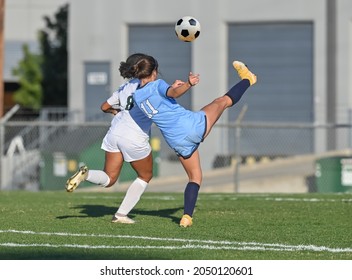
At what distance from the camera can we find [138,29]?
3966cm

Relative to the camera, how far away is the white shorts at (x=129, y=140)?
A: 41.1 feet

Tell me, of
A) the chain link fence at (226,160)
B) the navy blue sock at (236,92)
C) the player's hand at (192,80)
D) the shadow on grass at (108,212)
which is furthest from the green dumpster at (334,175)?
the player's hand at (192,80)

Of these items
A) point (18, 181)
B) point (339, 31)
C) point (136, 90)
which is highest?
point (339, 31)

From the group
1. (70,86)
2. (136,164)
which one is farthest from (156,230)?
(70,86)

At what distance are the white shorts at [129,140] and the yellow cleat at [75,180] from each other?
497 millimetres

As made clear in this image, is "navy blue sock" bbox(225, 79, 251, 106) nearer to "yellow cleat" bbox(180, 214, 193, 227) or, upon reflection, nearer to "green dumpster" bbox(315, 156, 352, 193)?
"yellow cleat" bbox(180, 214, 193, 227)

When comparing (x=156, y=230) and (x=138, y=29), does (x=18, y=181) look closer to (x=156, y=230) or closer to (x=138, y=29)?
(x=138, y=29)

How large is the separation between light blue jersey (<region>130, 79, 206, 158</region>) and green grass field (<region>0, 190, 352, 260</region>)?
910 millimetres

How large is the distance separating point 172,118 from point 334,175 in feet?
49.7

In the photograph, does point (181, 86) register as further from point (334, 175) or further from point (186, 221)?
point (334, 175)

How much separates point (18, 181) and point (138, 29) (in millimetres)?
9715

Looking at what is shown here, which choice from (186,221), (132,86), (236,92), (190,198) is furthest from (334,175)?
(186,221)

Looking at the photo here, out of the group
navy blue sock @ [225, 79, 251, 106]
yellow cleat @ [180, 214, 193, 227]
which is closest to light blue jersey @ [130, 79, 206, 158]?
navy blue sock @ [225, 79, 251, 106]

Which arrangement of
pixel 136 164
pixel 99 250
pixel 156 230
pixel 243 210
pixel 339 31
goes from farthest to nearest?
pixel 339 31 → pixel 243 210 → pixel 136 164 → pixel 156 230 → pixel 99 250
